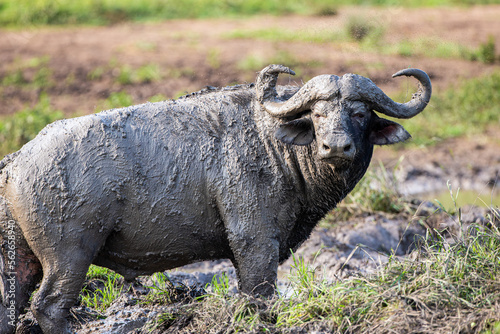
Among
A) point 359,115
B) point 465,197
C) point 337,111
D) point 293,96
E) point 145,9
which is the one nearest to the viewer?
point 337,111

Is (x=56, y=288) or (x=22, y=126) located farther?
(x=22, y=126)

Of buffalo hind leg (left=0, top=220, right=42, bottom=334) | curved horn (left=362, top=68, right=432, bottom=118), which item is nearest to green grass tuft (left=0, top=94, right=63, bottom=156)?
buffalo hind leg (left=0, top=220, right=42, bottom=334)

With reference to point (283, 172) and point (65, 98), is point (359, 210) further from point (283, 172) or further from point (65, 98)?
point (65, 98)

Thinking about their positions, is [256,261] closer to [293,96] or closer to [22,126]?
[293,96]

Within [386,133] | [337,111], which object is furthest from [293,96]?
[386,133]

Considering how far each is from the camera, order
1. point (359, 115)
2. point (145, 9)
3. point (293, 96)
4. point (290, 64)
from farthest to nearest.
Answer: point (145, 9) < point (290, 64) < point (293, 96) < point (359, 115)

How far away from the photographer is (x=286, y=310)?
15.7 ft

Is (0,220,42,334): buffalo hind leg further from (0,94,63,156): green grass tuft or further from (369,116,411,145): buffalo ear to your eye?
(0,94,63,156): green grass tuft

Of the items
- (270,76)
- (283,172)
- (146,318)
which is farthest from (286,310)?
(270,76)

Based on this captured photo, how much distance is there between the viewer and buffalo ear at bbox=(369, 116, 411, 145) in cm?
487

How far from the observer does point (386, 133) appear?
16.2 ft

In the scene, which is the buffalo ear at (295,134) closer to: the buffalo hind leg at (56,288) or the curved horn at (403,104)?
the curved horn at (403,104)

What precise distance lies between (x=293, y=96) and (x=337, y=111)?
1.40 feet

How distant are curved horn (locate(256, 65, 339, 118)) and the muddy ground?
3486mm
